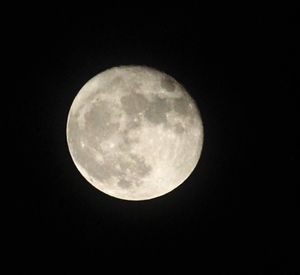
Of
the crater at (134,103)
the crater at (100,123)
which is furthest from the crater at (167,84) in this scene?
the crater at (100,123)

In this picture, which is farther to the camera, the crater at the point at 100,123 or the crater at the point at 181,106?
the crater at the point at 181,106

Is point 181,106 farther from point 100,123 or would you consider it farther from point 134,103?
point 100,123

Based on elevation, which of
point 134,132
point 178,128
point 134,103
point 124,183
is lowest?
point 124,183

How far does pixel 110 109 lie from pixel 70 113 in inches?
26.0

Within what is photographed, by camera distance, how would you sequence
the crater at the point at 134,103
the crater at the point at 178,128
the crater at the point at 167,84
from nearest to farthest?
the crater at the point at 134,103 → the crater at the point at 178,128 → the crater at the point at 167,84

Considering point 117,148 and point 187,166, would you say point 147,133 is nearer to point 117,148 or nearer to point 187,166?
point 117,148

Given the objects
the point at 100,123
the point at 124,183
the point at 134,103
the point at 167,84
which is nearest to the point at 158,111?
the point at 134,103

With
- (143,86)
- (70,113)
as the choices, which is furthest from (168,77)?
(70,113)

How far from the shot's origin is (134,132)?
457cm

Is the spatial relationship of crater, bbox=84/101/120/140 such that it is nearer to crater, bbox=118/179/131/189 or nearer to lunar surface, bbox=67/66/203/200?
lunar surface, bbox=67/66/203/200

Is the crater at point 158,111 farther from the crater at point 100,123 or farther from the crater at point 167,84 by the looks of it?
the crater at point 100,123

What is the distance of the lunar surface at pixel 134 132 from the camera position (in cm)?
458

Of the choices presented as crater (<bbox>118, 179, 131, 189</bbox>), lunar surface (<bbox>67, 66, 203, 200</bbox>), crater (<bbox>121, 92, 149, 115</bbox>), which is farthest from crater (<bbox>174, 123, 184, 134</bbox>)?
crater (<bbox>118, 179, 131, 189</bbox>)

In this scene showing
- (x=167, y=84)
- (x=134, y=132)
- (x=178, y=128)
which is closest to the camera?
(x=134, y=132)
